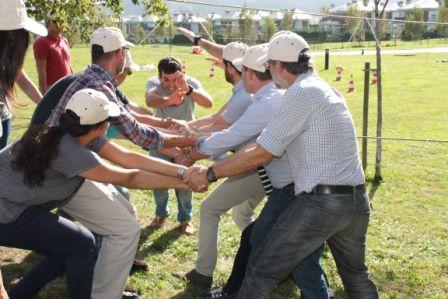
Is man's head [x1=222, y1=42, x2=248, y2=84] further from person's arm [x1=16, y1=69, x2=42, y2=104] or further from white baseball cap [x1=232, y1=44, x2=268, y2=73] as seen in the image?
person's arm [x1=16, y1=69, x2=42, y2=104]

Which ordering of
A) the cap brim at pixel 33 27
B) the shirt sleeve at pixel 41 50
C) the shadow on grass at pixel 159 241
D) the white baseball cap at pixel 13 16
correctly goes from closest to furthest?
the white baseball cap at pixel 13 16
the cap brim at pixel 33 27
the shadow on grass at pixel 159 241
the shirt sleeve at pixel 41 50

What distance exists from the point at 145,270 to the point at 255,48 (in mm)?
2205

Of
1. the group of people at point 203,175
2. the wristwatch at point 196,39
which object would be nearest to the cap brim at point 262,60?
the group of people at point 203,175

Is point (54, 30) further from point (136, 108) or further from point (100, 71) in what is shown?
point (100, 71)

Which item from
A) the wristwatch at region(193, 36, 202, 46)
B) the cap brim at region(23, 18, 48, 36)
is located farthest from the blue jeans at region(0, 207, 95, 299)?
the wristwatch at region(193, 36, 202, 46)

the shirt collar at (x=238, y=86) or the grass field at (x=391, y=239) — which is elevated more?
the shirt collar at (x=238, y=86)

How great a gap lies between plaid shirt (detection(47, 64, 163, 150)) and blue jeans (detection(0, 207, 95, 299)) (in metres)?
0.77

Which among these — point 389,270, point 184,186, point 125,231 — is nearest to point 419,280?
point 389,270

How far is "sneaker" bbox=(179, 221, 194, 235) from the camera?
5.81 m

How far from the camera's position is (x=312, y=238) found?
3324 mm

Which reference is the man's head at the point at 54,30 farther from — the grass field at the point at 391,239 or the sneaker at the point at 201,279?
the sneaker at the point at 201,279

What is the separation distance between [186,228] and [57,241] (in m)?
2.50

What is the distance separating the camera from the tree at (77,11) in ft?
22.4

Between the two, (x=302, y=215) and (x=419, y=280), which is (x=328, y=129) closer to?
(x=302, y=215)
